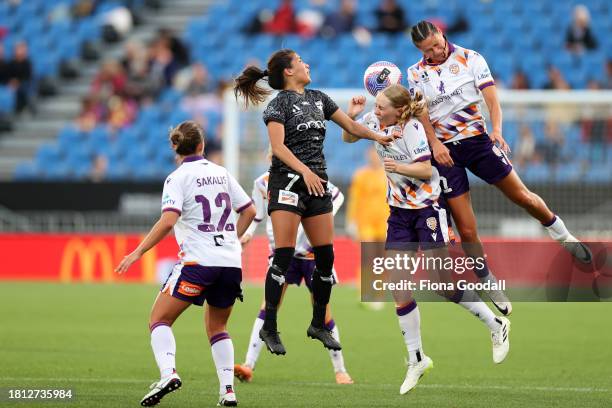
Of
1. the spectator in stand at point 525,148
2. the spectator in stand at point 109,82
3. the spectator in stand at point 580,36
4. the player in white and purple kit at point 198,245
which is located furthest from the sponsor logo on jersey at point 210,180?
the spectator in stand at point 109,82

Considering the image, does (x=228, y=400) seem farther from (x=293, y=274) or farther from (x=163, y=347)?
(x=293, y=274)

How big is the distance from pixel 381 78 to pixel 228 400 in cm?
307

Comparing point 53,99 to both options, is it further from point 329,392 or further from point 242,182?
point 329,392

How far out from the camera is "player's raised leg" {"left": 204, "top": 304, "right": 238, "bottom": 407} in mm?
8633

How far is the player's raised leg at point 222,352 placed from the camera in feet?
28.3

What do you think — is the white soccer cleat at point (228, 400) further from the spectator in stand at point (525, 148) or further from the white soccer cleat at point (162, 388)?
the spectator in stand at point (525, 148)

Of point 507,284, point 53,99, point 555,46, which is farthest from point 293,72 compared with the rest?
point 53,99

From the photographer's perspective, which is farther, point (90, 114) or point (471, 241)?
point (90, 114)

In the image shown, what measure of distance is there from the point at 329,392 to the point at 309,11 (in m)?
17.1

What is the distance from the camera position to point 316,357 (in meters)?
12.5

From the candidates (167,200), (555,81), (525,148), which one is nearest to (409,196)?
(167,200)

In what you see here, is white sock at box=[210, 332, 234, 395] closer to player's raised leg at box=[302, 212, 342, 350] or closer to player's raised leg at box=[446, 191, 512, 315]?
player's raised leg at box=[302, 212, 342, 350]

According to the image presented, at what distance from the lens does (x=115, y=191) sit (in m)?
21.6

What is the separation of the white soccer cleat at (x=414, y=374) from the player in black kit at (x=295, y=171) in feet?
2.47
